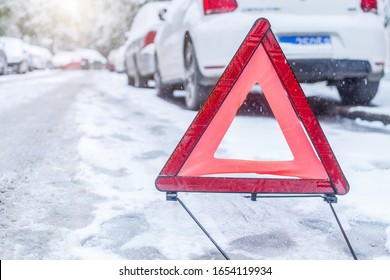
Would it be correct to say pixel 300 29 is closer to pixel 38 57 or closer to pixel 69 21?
pixel 38 57

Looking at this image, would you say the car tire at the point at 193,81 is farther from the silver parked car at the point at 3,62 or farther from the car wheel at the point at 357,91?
the silver parked car at the point at 3,62

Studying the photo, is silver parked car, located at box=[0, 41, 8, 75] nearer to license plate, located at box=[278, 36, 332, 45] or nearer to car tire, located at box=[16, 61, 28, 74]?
car tire, located at box=[16, 61, 28, 74]

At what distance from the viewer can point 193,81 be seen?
621 cm

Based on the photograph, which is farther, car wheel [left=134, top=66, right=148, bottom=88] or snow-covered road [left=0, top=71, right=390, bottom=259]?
car wheel [left=134, top=66, right=148, bottom=88]

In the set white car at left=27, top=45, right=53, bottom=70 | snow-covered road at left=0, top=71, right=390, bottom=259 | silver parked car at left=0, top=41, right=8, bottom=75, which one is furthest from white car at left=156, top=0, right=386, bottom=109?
white car at left=27, top=45, right=53, bottom=70

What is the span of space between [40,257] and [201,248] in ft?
2.06

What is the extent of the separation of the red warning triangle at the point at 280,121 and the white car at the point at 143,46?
22.7ft

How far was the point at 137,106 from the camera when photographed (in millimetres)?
7508

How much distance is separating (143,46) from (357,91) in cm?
497

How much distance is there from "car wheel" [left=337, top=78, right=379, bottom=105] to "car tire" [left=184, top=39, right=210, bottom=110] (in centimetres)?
175

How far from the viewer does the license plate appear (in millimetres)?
5293
